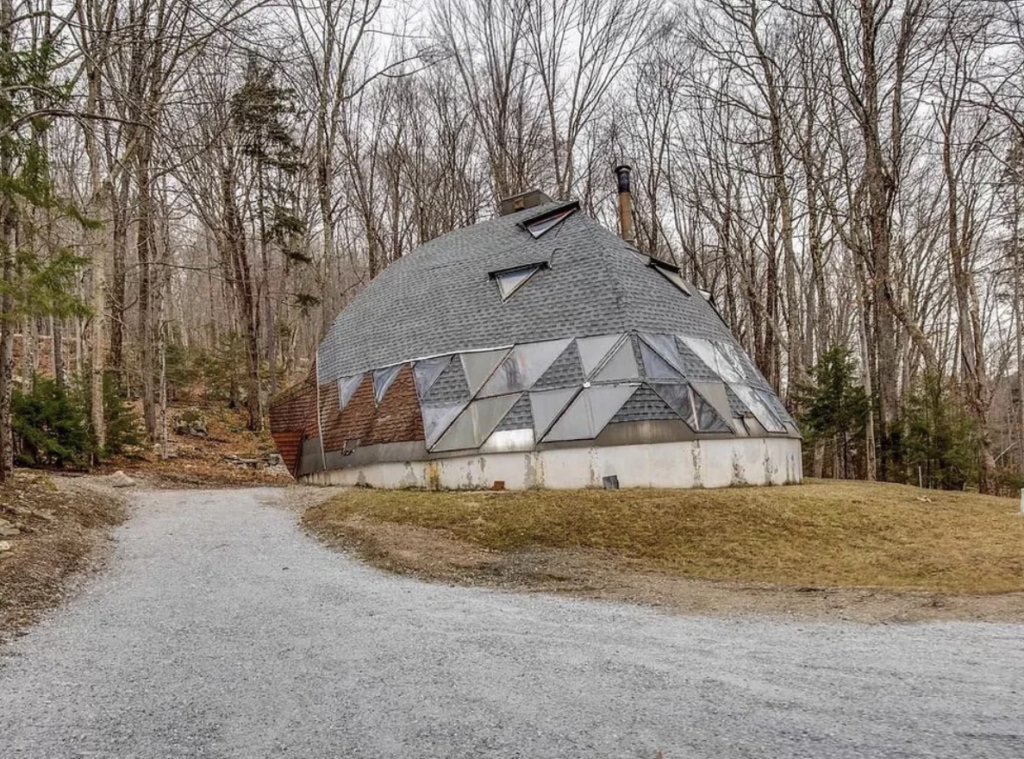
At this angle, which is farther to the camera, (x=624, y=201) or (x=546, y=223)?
(x=624, y=201)

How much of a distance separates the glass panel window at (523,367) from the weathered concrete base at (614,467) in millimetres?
1271

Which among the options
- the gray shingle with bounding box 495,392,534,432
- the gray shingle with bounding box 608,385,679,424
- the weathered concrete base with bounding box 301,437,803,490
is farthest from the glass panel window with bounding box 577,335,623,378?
the weathered concrete base with bounding box 301,437,803,490

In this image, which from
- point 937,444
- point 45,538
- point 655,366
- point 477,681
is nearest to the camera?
point 477,681

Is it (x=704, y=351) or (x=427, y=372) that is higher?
(x=704, y=351)

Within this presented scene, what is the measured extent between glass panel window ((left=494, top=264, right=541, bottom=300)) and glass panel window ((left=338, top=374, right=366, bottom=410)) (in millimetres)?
3531

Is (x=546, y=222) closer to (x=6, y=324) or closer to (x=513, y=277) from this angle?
(x=513, y=277)

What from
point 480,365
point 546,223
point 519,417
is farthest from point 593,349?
point 546,223

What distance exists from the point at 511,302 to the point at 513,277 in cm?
77

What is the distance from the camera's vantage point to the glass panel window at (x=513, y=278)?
12.5 meters

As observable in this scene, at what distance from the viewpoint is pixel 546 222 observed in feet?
46.7

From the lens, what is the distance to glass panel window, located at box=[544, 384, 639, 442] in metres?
10.0

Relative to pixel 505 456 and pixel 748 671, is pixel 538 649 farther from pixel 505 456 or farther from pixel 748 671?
pixel 505 456

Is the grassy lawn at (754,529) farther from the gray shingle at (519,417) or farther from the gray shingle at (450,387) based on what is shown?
the gray shingle at (450,387)

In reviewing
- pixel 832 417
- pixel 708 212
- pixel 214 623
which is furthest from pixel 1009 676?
pixel 708 212
